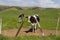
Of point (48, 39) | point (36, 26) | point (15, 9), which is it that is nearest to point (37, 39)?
point (48, 39)

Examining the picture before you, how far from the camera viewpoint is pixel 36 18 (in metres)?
14.6

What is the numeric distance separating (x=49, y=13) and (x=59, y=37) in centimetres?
2050

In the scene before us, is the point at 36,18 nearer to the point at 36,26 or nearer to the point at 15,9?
the point at 36,26

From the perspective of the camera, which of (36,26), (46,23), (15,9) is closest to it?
(36,26)

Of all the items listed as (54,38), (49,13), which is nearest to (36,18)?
(54,38)

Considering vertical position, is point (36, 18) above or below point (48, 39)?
above

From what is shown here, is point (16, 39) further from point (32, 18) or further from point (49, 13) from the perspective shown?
point (49, 13)

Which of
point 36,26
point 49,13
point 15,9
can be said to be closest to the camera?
point 36,26

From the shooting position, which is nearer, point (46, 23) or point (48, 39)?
point (48, 39)

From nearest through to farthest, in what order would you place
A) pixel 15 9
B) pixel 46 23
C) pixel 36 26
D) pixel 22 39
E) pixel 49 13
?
pixel 22 39
pixel 36 26
pixel 46 23
pixel 15 9
pixel 49 13

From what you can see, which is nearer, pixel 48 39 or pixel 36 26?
pixel 48 39

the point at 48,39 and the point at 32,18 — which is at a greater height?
the point at 32,18

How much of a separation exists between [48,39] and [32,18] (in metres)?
3.33

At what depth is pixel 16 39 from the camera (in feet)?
37.3
